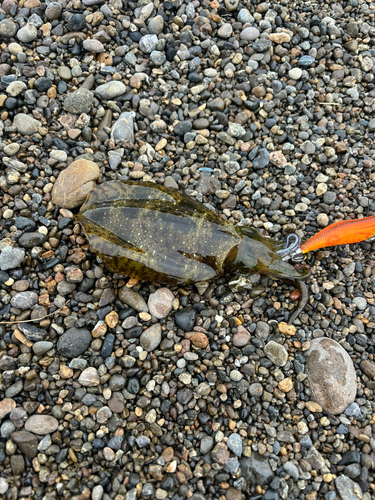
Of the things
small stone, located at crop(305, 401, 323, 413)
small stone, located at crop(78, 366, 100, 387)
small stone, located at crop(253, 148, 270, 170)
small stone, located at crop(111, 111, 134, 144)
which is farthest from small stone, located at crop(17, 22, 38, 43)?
small stone, located at crop(305, 401, 323, 413)

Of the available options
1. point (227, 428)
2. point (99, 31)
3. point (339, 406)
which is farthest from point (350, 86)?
point (227, 428)

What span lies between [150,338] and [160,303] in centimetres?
39

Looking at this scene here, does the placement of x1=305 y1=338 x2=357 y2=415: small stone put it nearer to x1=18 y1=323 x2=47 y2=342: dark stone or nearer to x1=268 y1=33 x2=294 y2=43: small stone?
x1=18 y1=323 x2=47 y2=342: dark stone

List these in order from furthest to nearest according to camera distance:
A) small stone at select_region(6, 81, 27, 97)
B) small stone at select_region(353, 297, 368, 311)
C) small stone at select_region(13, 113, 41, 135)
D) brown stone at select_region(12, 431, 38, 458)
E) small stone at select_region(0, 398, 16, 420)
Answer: small stone at select_region(6, 81, 27, 97) → small stone at select_region(13, 113, 41, 135) → small stone at select_region(353, 297, 368, 311) → small stone at select_region(0, 398, 16, 420) → brown stone at select_region(12, 431, 38, 458)

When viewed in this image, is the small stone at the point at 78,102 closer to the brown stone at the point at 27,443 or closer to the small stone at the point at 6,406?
the small stone at the point at 6,406

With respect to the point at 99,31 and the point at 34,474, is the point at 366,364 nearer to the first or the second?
the point at 34,474

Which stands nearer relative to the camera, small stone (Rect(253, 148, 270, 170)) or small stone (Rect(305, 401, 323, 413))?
small stone (Rect(305, 401, 323, 413))

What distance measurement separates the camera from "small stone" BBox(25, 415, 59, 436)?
3.41 meters

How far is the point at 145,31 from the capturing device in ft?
16.1

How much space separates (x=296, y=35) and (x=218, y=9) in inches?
46.2

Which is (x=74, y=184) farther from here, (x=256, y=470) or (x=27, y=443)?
(x=256, y=470)

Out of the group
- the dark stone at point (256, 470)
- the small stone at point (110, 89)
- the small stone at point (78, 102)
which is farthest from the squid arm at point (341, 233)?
the small stone at point (78, 102)

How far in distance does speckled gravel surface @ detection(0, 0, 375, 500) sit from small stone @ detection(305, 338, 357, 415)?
0.8 inches

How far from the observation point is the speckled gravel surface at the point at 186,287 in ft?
11.3
